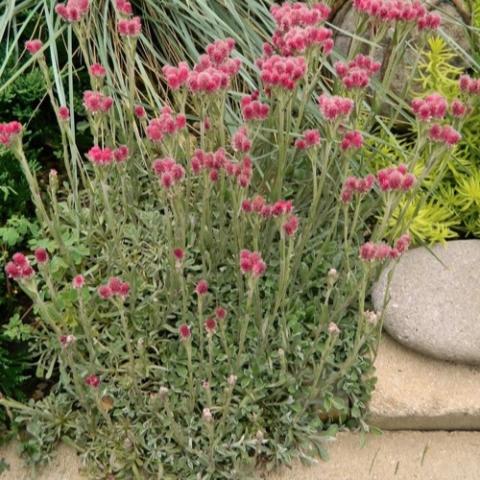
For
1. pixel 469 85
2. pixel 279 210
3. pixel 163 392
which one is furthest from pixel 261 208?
pixel 469 85

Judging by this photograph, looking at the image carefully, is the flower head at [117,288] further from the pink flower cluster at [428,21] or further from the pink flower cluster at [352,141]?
the pink flower cluster at [428,21]

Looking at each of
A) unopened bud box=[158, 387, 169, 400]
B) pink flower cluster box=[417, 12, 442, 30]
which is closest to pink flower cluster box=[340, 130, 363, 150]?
pink flower cluster box=[417, 12, 442, 30]

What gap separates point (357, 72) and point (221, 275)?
2.31 feet

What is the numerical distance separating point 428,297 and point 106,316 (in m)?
0.94

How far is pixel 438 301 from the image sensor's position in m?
2.24

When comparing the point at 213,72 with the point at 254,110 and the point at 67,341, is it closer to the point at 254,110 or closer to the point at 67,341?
the point at 254,110

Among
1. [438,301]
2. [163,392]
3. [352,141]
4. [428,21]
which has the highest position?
[428,21]

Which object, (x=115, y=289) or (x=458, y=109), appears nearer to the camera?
(x=115, y=289)

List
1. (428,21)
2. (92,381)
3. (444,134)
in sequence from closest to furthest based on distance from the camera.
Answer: (444,134) → (92,381) → (428,21)

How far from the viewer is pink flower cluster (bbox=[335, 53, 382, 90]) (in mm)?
1697

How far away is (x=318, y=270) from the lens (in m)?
2.17

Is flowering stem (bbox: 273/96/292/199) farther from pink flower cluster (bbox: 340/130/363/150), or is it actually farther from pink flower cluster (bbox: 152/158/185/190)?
pink flower cluster (bbox: 152/158/185/190)

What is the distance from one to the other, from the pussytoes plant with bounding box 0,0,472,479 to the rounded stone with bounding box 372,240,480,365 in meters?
0.16

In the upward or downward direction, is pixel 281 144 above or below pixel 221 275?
above
